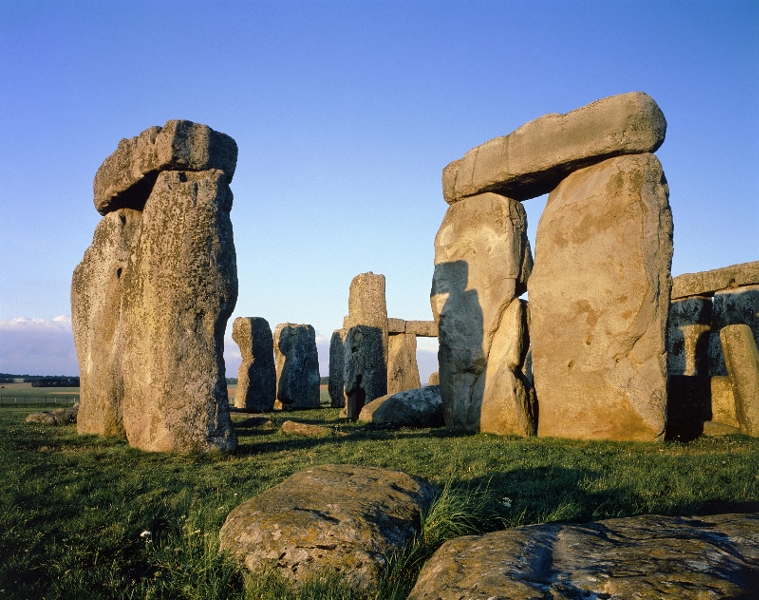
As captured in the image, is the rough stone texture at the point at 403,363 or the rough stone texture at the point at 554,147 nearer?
A: the rough stone texture at the point at 554,147

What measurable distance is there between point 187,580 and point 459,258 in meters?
9.77

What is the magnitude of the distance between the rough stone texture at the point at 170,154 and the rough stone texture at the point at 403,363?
12155mm

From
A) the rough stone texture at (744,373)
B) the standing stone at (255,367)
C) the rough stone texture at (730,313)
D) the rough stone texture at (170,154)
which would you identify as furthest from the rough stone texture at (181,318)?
the standing stone at (255,367)

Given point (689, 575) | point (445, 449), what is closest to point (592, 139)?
point (445, 449)

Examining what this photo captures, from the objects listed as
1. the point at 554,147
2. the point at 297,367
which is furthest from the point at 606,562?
the point at 297,367

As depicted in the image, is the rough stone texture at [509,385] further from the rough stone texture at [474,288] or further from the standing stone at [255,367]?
the standing stone at [255,367]

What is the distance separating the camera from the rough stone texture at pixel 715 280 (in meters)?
13.6

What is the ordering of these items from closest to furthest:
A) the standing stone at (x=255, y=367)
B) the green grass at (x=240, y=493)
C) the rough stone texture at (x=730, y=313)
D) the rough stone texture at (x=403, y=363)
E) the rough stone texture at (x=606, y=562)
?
the rough stone texture at (x=606, y=562) < the green grass at (x=240, y=493) < the rough stone texture at (x=730, y=313) < the standing stone at (x=255, y=367) < the rough stone texture at (x=403, y=363)

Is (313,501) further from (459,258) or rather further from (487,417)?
(459,258)

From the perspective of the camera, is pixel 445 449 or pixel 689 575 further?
pixel 445 449

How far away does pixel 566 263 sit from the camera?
1073cm

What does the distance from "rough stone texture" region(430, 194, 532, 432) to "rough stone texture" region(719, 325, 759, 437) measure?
3.55 metres

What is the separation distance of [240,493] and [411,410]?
8127mm

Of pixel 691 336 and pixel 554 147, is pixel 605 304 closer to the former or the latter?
pixel 554 147
